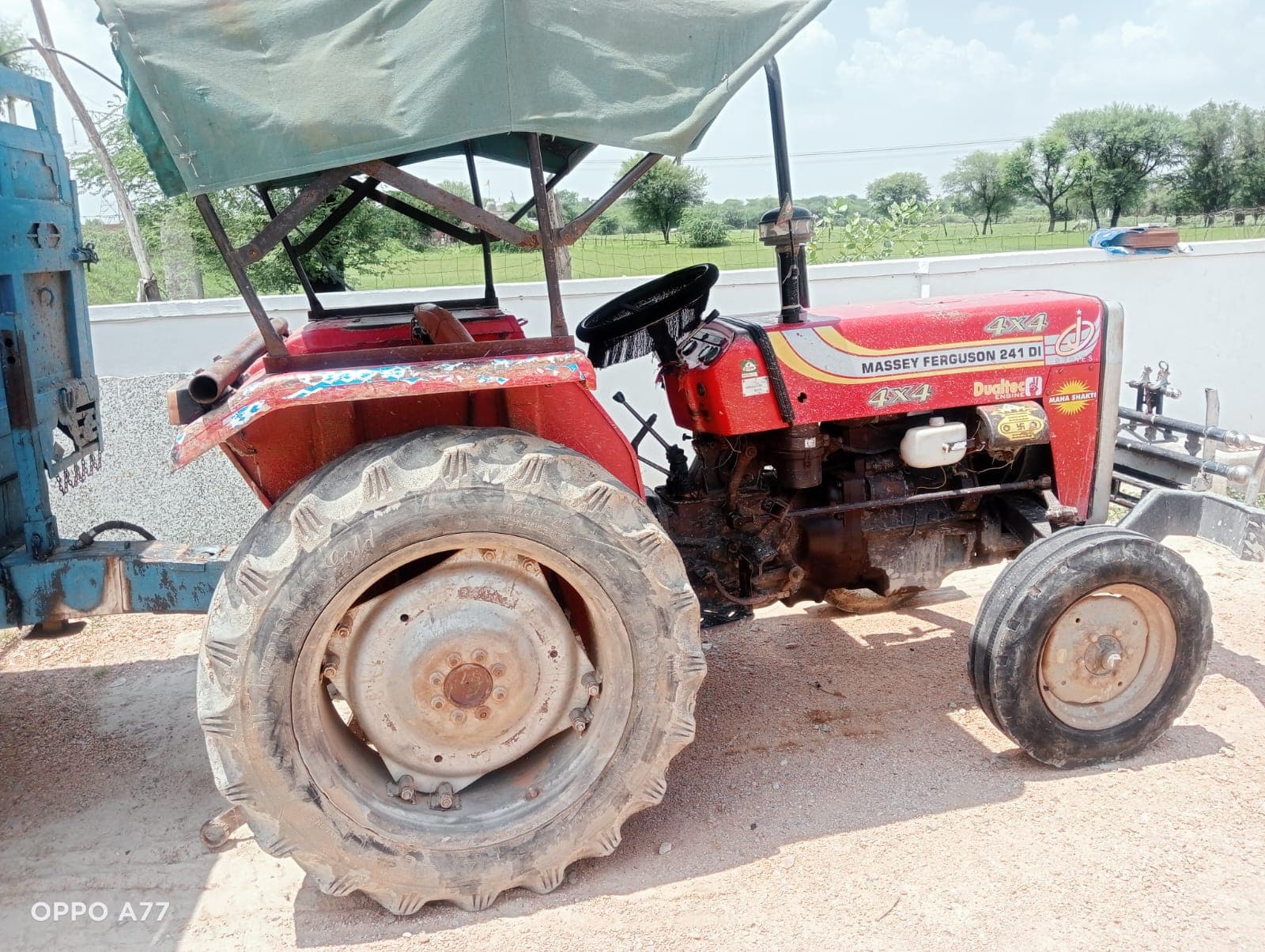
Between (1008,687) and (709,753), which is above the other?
(1008,687)

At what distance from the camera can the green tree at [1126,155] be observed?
54.0 metres

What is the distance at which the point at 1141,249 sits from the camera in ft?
31.1

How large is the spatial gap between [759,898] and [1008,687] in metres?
1.18

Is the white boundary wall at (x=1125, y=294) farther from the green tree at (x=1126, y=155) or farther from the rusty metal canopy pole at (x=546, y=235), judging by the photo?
the green tree at (x=1126, y=155)

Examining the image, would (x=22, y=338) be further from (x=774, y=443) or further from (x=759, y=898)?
(x=759, y=898)

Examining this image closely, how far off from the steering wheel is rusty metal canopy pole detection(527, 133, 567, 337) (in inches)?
26.4

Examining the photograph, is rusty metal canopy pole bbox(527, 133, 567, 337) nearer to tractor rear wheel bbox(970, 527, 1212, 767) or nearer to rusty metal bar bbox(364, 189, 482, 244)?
rusty metal bar bbox(364, 189, 482, 244)

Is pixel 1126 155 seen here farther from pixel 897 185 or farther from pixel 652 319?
pixel 652 319

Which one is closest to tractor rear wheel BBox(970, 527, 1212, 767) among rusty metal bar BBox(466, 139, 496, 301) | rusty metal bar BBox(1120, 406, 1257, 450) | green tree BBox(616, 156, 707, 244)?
rusty metal bar BBox(1120, 406, 1257, 450)

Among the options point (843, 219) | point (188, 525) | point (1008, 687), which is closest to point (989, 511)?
point (1008, 687)

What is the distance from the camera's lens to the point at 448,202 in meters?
2.96

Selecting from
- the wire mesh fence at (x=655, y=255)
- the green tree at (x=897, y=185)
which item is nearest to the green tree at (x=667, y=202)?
the wire mesh fence at (x=655, y=255)

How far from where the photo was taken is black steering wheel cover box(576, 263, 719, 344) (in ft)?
12.4

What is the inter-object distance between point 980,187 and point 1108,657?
2571 inches
